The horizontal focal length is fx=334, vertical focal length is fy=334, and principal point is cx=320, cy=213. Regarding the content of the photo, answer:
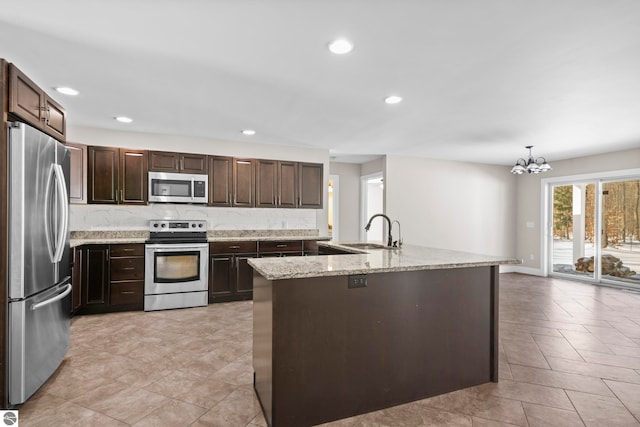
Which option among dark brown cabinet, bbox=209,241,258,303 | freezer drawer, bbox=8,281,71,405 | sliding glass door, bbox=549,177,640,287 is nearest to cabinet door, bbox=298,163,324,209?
dark brown cabinet, bbox=209,241,258,303

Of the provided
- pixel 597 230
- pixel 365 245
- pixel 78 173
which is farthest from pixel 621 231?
pixel 78 173

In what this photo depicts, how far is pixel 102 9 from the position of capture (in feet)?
6.22

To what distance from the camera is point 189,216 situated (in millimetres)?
4859

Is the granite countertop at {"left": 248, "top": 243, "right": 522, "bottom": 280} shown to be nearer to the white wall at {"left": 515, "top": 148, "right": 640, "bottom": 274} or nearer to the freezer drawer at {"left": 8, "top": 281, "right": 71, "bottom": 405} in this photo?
the freezer drawer at {"left": 8, "top": 281, "right": 71, "bottom": 405}

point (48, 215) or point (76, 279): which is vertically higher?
point (48, 215)

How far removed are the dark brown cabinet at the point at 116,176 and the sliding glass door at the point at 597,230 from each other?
7589 millimetres

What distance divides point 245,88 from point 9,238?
2.07 m

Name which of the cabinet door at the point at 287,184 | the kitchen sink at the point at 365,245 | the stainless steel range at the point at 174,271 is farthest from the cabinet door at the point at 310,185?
the kitchen sink at the point at 365,245

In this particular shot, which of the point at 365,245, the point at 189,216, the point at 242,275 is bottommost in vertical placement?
the point at 242,275

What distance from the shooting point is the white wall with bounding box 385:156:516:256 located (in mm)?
6352

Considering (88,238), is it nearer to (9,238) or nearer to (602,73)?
(9,238)

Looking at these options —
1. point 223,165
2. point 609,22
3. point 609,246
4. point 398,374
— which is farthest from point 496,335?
point 609,246

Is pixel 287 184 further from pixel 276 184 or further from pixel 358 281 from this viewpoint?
pixel 358 281

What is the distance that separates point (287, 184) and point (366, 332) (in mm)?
3518
